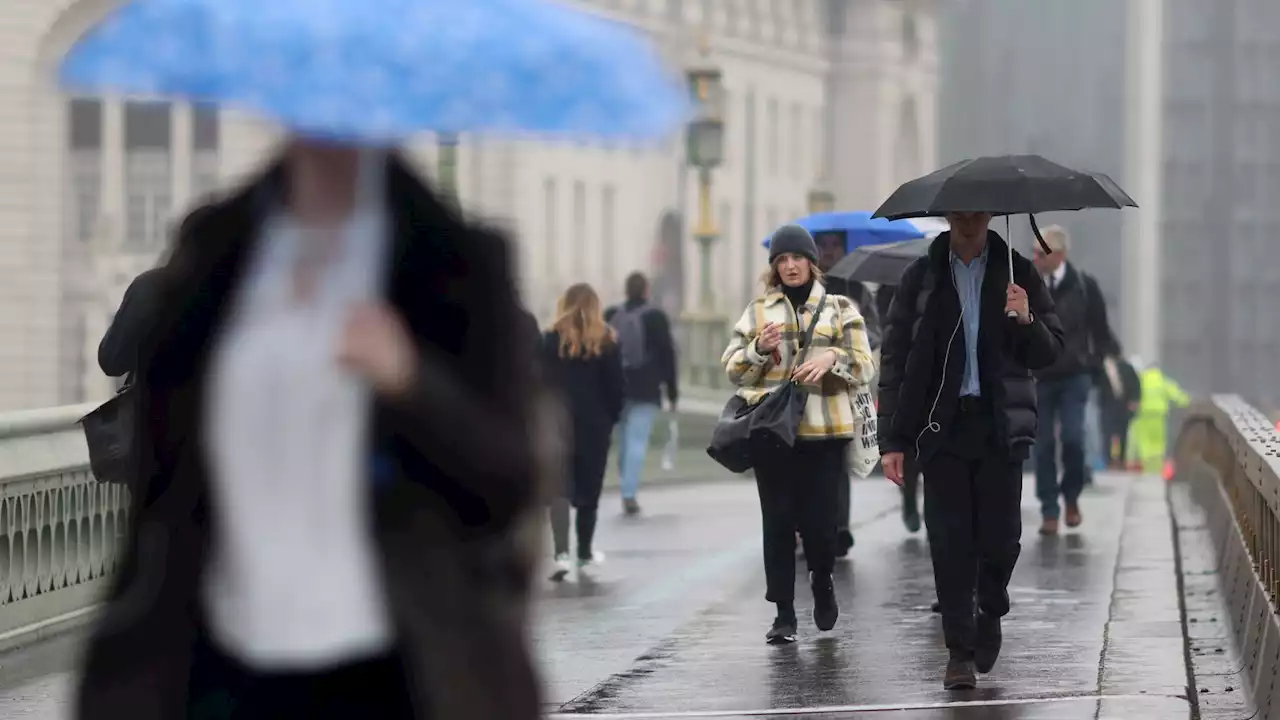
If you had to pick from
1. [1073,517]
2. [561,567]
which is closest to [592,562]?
[561,567]

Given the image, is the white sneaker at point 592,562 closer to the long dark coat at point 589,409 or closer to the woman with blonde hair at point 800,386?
the long dark coat at point 589,409

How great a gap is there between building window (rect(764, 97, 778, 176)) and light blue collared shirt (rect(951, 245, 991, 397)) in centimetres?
7597

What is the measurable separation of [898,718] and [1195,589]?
4.95 meters

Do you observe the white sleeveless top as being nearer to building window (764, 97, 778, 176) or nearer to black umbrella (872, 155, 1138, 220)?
black umbrella (872, 155, 1138, 220)

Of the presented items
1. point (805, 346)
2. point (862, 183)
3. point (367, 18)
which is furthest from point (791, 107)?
point (367, 18)

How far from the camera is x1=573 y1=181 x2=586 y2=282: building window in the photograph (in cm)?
6544

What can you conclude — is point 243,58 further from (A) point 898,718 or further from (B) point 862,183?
(B) point 862,183

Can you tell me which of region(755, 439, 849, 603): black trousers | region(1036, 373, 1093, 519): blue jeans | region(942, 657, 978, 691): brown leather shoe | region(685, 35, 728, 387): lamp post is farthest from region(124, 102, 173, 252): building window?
region(942, 657, 978, 691): brown leather shoe

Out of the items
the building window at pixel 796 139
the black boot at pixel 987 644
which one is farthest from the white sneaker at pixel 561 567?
the building window at pixel 796 139

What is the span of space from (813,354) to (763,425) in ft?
1.25

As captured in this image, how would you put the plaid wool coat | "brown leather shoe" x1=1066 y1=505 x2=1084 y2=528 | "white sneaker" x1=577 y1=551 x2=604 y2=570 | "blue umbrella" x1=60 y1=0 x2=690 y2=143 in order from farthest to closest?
"brown leather shoe" x1=1066 y1=505 x2=1084 y2=528 < "white sneaker" x1=577 y1=551 x2=604 y2=570 < the plaid wool coat < "blue umbrella" x1=60 y1=0 x2=690 y2=143

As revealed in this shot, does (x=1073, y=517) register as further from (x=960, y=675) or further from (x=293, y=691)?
(x=293, y=691)

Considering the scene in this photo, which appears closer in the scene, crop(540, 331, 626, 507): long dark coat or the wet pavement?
the wet pavement

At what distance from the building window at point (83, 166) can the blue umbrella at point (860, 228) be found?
49888 mm
